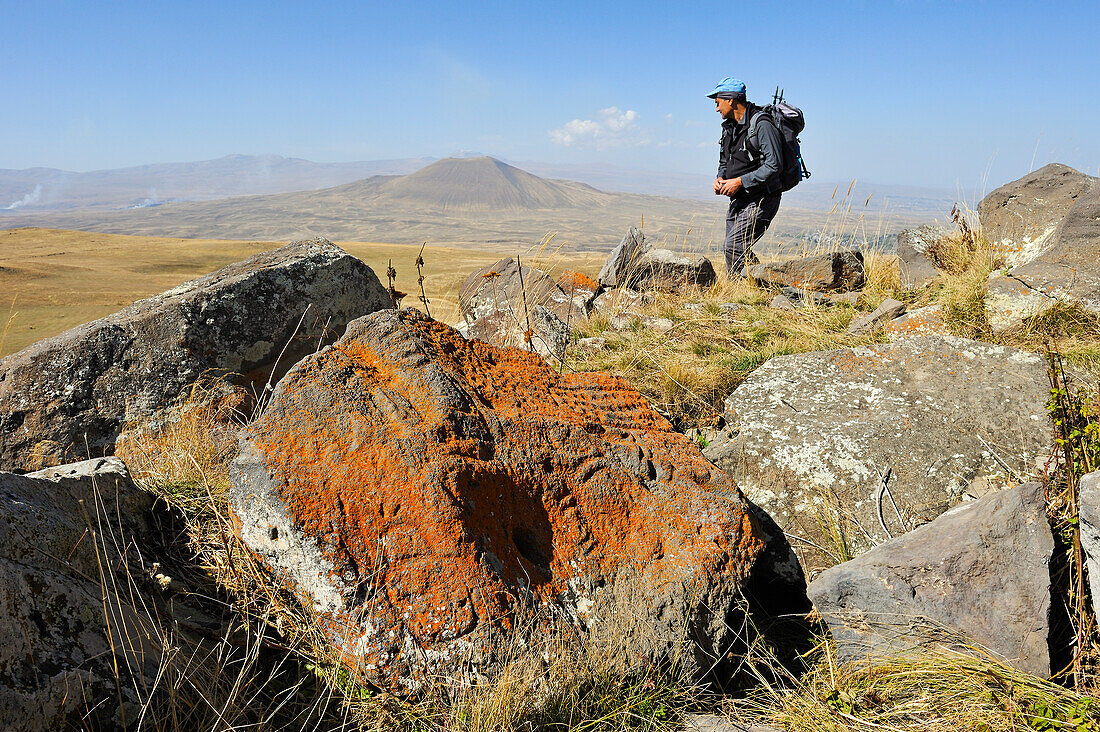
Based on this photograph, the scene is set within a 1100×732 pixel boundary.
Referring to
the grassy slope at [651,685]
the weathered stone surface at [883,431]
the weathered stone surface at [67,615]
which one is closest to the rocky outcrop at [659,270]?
the grassy slope at [651,685]

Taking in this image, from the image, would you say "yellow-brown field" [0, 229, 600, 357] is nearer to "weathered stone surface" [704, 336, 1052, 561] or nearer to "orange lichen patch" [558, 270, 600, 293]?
"orange lichen patch" [558, 270, 600, 293]

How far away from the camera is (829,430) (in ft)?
9.85

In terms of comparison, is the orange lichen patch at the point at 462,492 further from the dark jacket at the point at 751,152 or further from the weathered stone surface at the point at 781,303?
the dark jacket at the point at 751,152

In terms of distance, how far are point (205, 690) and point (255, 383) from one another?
239 centimetres

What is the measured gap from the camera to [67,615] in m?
1.70

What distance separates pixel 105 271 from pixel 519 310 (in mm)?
28094

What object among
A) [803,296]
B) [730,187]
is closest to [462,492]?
[803,296]

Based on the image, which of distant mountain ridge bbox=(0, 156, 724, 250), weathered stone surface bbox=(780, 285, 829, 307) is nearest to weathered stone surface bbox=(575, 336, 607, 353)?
weathered stone surface bbox=(780, 285, 829, 307)

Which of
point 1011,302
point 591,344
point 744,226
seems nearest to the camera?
point 1011,302

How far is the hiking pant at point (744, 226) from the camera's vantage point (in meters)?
6.50

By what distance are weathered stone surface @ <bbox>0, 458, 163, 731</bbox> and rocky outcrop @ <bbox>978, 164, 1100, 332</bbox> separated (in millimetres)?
5309

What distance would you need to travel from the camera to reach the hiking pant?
6.50 m

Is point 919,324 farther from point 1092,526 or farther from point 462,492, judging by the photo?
point 462,492

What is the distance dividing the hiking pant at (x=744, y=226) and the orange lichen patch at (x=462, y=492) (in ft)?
15.3
